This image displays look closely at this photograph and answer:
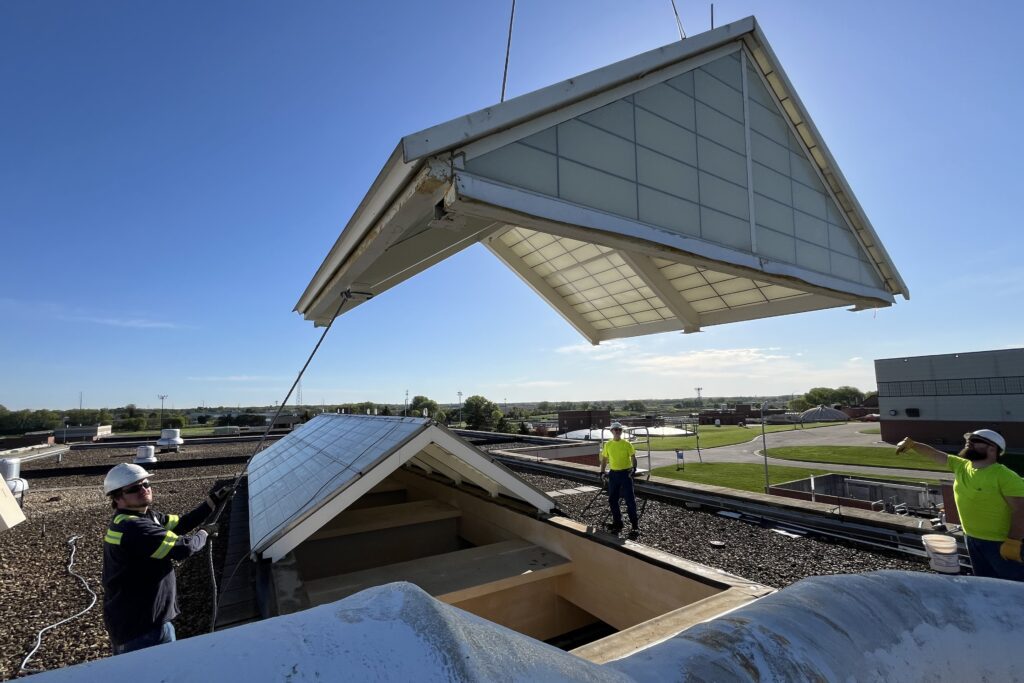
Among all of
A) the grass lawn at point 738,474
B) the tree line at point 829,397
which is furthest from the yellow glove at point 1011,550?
the tree line at point 829,397

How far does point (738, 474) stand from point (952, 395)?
23.8 m

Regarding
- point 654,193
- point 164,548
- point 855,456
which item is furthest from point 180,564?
point 855,456

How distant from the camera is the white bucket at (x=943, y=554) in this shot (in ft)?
16.1

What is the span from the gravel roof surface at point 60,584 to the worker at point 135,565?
5.47 feet

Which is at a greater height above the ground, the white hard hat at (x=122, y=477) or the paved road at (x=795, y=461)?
the white hard hat at (x=122, y=477)

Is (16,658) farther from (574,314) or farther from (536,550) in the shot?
(574,314)

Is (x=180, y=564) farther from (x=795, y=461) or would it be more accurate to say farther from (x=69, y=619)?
(x=795, y=461)

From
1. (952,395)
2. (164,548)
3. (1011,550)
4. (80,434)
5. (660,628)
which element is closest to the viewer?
(164,548)

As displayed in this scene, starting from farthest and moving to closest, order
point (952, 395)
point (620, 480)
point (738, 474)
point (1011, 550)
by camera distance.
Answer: point (952, 395) → point (738, 474) → point (620, 480) → point (1011, 550)

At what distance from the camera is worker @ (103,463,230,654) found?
3.49m

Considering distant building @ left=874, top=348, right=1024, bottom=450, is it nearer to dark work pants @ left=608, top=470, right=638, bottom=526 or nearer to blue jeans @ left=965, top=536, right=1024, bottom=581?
dark work pants @ left=608, top=470, right=638, bottom=526

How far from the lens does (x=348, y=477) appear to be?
584 centimetres

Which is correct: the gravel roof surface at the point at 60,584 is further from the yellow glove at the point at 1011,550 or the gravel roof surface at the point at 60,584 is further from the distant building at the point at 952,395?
the distant building at the point at 952,395

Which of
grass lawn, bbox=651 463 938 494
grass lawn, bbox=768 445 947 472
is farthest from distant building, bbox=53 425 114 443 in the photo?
grass lawn, bbox=768 445 947 472
